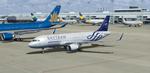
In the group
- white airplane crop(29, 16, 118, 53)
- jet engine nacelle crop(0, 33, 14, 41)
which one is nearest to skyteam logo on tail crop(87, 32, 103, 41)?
white airplane crop(29, 16, 118, 53)

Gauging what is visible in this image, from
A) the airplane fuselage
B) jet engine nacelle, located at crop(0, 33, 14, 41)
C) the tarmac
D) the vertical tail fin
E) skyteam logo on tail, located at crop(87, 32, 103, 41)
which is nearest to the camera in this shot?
the tarmac

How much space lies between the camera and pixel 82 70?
29.4 meters

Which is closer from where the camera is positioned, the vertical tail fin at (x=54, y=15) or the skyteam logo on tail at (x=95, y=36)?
the skyteam logo on tail at (x=95, y=36)

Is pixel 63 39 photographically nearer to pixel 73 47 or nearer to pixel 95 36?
pixel 73 47

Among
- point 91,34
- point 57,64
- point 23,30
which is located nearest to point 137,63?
point 57,64

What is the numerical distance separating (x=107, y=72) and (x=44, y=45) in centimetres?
1474

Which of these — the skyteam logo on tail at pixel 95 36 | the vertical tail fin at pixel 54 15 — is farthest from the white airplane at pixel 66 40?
the vertical tail fin at pixel 54 15

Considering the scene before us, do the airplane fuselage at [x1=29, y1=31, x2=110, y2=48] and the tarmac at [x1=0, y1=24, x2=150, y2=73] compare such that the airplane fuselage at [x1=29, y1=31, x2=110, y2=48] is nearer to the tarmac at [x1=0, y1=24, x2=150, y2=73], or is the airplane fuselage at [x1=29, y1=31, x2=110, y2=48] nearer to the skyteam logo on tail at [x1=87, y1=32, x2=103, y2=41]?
the skyteam logo on tail at [x1=87, y1=32, x2=103, y2=41]

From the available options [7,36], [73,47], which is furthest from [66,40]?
[7,36]

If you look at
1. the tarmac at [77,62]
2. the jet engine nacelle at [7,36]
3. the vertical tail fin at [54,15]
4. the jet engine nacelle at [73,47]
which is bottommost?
the tarmac at [77,62]

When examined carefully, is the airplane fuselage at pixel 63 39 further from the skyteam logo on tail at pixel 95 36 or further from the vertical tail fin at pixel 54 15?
the vertical tail fin at pixel 54 15

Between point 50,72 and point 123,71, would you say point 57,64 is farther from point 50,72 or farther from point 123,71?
point 123,71

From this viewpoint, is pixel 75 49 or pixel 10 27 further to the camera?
pixel 10 27

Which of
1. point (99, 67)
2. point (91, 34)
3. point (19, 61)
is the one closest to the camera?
point (99, 67)
